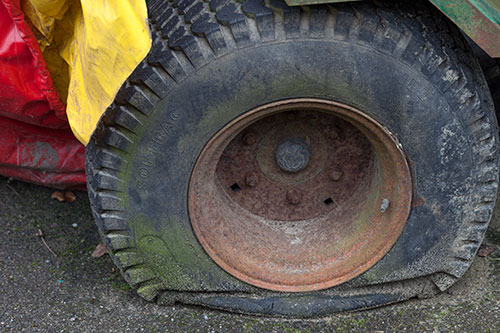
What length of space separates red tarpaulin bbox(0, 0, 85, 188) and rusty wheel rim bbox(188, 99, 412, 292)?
0.64 metres

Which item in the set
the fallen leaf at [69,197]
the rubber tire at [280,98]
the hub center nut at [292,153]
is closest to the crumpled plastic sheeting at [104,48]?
the rubber tire at [280,98]

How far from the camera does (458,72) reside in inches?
73.0

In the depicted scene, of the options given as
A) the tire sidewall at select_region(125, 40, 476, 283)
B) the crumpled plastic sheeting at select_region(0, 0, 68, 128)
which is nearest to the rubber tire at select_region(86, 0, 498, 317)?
the tire sidewall at select_region(125, 40, 476, 283)

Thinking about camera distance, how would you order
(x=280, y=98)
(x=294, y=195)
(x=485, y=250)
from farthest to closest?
(x=485, y=250) → (x=294, y=195) → (x=280, y=98)

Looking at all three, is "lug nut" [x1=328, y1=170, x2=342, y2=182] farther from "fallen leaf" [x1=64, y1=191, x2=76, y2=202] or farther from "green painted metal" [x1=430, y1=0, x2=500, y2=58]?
"fallen leaf" [x1=64, y1=191, x2=76, y2=202]

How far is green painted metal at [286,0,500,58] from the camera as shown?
170 cm

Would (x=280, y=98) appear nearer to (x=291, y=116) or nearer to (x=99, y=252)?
(x=291, y=116)

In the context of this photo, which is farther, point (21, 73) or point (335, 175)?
point (335, 175)

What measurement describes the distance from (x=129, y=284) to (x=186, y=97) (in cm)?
77

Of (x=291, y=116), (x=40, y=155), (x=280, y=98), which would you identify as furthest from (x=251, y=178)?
(x=40, y=155)

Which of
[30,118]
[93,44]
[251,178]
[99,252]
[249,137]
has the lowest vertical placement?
[99,252]

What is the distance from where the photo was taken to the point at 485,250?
245 cm

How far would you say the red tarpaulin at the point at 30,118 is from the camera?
1.88m

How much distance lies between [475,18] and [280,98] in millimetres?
632
